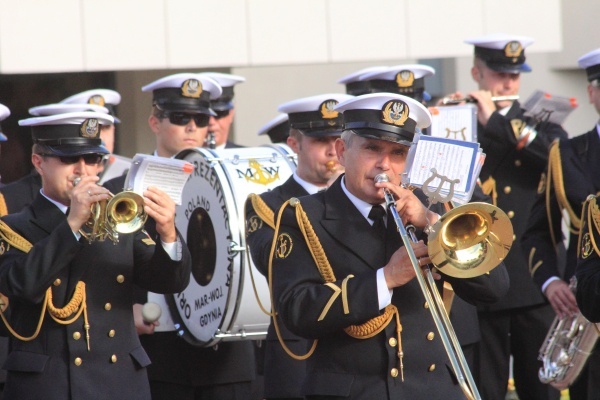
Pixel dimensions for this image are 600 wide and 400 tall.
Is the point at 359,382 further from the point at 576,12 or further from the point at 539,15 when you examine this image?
the point at 576,12

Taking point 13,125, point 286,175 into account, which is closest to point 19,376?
point 286,175

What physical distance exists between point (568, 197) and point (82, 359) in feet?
9.12

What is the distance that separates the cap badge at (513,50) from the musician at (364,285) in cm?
348

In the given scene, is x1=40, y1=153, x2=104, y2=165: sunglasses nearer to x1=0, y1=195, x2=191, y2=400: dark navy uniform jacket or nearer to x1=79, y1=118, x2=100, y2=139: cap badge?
x1=79, y1=118, x2=100, y2=139: cap badge

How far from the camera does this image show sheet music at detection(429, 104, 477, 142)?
7.64 metres

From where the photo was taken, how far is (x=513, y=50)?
8609 mm

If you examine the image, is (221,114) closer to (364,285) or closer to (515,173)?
(515,173)

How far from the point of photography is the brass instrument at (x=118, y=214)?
586cm

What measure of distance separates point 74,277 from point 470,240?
2151mm

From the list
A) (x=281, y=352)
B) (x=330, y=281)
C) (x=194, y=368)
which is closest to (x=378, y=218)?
(x=330, y=281)

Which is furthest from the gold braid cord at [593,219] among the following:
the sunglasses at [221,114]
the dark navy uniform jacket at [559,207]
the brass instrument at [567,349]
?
the sunglasses at [221,114]

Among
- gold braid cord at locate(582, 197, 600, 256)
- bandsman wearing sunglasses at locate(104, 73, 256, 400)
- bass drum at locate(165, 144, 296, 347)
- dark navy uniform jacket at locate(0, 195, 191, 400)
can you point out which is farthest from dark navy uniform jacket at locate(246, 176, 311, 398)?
gold braid cord at locate(582, 197, 600, 256)

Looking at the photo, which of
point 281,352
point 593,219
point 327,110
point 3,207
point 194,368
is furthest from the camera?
point 3,207

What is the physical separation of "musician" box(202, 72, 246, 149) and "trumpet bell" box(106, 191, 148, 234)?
2.83m
